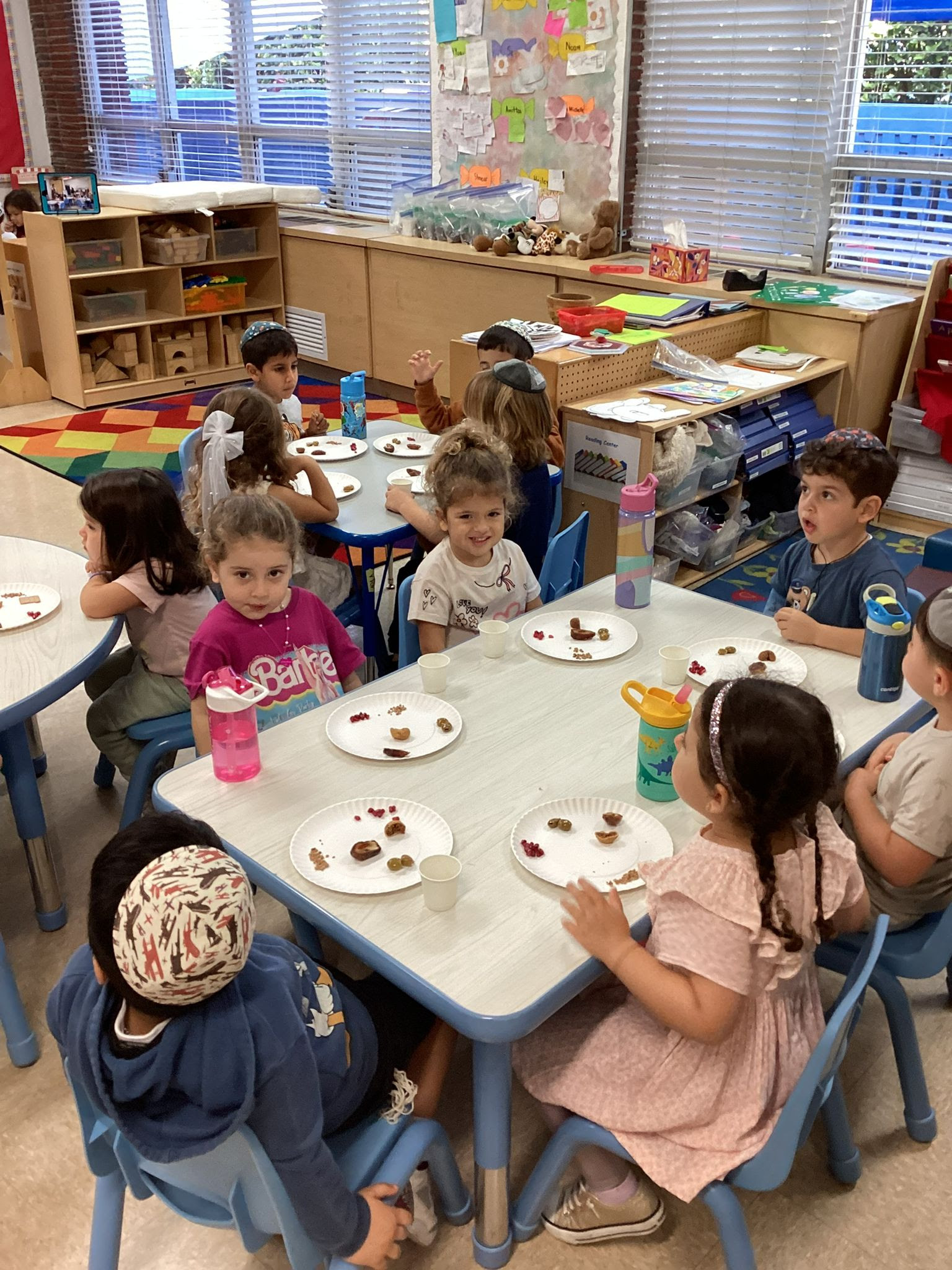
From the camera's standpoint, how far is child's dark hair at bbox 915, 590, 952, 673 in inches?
61.9

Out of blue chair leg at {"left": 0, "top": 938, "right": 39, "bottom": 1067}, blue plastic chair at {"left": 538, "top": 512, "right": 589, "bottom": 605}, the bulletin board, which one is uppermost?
the bulletin board

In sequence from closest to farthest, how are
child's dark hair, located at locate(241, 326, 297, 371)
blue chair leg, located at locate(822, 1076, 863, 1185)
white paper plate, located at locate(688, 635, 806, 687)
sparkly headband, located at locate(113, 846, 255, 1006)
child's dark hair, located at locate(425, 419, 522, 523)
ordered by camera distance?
sparkly headband, located at locate(113, 846, 255, 1006)
blue chair leg, located at locate(822, 1076, 863, 1185)
white paper plate, located at locate(688, 635, 806, 687)
child's dark hair, located at locate(425, 419, 522, 523)
child's dark hair, located at locate(241, 326, 297, 371)

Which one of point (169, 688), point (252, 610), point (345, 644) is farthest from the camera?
point (169, 688)

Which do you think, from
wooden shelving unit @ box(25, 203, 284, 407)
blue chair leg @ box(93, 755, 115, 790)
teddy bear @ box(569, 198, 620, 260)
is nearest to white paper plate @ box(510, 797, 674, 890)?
blue chair leg @ box(93, 755, 115, 790)

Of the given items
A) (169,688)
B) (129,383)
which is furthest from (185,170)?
(169,688)

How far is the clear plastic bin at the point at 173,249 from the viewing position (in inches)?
237

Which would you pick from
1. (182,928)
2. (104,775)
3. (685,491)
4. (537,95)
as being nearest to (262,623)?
(104,775)

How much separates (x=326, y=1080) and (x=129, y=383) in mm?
5438

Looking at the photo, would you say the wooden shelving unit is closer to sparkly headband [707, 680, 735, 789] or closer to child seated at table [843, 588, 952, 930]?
child seated at table [843, 588, 952, 930]

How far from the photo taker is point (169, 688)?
94.0 inches

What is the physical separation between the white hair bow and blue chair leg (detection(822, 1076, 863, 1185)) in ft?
5.86

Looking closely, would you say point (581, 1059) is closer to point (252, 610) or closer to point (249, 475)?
point (252, 610)

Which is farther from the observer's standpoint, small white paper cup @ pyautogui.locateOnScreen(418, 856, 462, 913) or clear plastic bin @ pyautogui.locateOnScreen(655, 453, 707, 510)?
clear plastic bin @ pyautogui.locateOnScreen(655, 453, 707, 510)

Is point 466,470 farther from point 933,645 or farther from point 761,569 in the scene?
point 761,569
